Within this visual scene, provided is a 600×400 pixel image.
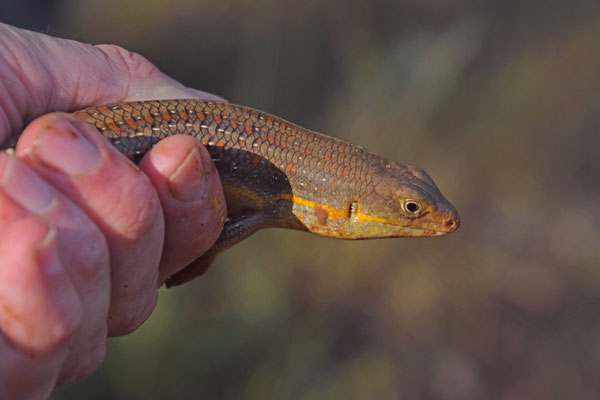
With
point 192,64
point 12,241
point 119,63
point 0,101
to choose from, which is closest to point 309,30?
point 192,64

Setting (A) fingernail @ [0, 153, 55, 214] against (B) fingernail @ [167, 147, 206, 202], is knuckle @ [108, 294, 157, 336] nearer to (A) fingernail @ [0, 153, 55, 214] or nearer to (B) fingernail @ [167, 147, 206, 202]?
(B) fingernail @ [167, 147, 206, 202]

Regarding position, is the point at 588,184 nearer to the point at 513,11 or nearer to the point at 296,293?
the point at 513,11

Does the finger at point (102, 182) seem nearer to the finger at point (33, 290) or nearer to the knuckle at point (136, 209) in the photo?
the knuckle at point (136, 209)

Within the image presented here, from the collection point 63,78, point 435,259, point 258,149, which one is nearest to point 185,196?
point 258,149

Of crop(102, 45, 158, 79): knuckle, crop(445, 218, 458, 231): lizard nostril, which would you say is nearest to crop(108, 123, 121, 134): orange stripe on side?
crop(102, 45, 158, 79): knuckle

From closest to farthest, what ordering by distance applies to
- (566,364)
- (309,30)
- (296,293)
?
(566,364)
(296,293)
(309,30)

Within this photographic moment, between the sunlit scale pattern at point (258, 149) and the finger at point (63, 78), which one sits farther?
the finger at point (63, 78)

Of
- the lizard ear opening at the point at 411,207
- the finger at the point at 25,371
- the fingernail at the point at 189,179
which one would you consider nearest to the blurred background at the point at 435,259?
the lizard ear opening at the point at 411,207
